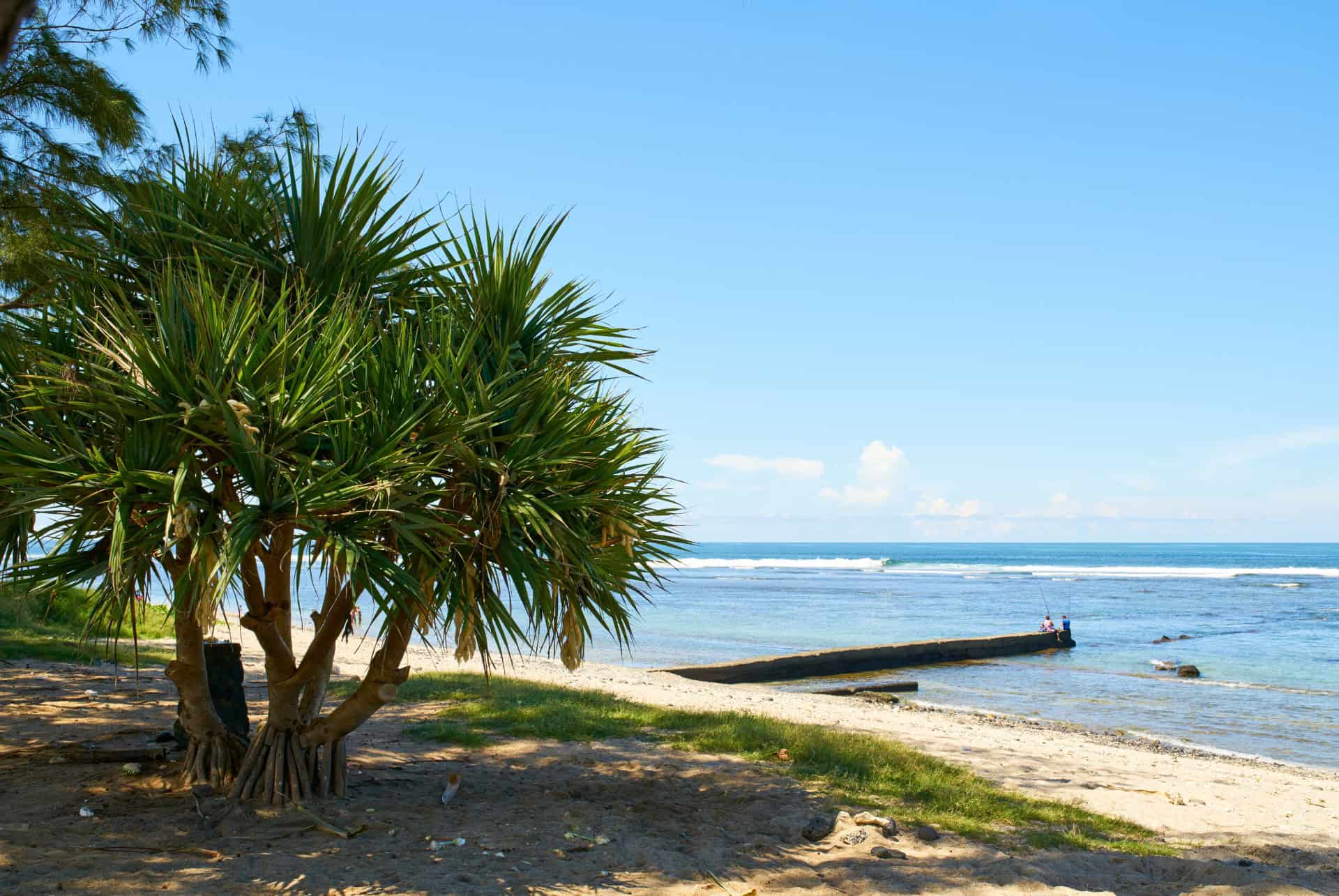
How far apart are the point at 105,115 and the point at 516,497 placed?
5.94 meters

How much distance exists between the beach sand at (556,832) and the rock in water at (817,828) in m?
0.05

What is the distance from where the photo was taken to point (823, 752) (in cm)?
807

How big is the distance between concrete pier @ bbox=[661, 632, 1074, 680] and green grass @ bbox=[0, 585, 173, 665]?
9563 millimetres

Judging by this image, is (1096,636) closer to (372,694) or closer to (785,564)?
(372,694)

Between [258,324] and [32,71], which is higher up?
[32,71]

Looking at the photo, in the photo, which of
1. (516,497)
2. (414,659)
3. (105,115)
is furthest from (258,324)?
A: (414,659)

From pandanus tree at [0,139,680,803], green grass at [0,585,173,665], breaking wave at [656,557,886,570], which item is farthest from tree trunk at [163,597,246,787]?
breaking wave at [656,557,886,570]

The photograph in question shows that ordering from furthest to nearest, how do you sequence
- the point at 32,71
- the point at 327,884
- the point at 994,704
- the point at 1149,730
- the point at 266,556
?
the point at 994,704
the point at 1149,730
the point at 32,71
the point at 266,556
the point at 327,884

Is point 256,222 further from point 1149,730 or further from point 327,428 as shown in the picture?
point 1149,730

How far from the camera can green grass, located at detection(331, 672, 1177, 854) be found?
6.45 meters

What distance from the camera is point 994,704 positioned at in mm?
17594

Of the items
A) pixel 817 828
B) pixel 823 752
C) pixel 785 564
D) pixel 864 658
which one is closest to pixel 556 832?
pixel 817 828

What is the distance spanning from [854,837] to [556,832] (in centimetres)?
182

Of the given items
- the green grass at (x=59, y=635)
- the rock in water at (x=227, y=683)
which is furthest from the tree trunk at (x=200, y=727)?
the green grass at (x=59, y=635)
